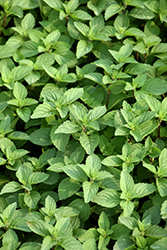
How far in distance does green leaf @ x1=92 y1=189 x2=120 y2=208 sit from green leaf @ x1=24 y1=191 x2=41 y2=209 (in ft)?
1.34

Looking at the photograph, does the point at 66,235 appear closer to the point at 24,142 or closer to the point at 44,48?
the point at 24,142

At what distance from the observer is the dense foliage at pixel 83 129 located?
1981 mm

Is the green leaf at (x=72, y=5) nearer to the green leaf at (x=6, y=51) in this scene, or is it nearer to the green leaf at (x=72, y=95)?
the green leaf at (x=6, y=51)

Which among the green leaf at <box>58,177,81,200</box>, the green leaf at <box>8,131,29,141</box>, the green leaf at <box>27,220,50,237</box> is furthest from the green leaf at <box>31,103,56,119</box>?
the green leaf at <box>27,220,50,237</box>

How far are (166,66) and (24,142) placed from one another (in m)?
1.42

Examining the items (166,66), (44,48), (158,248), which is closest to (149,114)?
(166,66)

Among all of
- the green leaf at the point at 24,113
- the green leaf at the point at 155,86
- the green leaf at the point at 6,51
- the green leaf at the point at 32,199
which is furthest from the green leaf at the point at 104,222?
the green leaf at the point at 6,51

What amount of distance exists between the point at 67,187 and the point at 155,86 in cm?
111

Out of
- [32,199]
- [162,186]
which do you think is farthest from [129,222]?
[32,199]

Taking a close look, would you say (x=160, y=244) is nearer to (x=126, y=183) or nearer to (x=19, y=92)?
(x=126, y=183)

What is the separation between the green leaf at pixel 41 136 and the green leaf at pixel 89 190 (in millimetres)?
536

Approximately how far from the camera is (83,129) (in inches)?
90.5

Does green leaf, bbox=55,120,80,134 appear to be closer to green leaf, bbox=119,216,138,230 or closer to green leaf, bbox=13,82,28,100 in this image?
green leaf, bbox=13,82,28,100

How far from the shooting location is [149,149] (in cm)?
228
